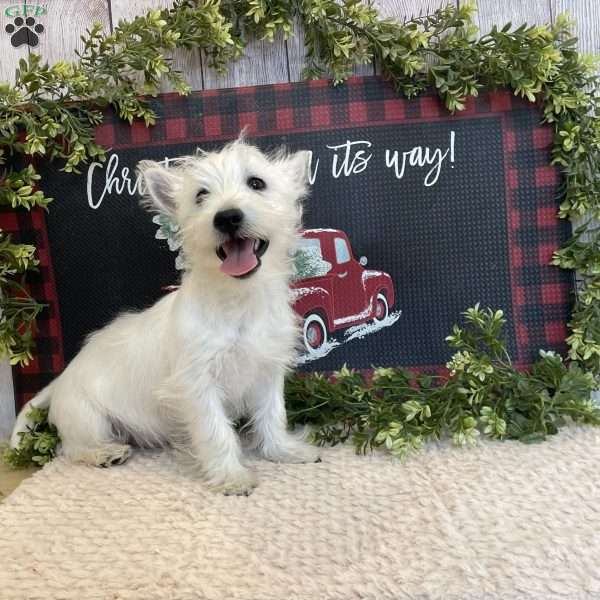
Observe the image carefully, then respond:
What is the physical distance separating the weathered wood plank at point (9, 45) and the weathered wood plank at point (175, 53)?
300 millimetres

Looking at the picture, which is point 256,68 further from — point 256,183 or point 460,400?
point 460,400

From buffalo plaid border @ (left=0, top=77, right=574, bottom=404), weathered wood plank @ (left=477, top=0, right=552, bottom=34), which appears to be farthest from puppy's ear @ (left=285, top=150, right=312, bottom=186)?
weathered wood plank @ (left=477, top=0, right=552, bottom=34)

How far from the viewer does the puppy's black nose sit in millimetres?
1442

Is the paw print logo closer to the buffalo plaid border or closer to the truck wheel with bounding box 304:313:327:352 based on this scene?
the buffalo plaid border

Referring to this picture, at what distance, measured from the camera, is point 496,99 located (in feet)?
6.28

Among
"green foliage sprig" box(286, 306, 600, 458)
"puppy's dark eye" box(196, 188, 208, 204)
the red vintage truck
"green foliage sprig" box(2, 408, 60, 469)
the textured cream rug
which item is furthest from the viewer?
the red vintage truck

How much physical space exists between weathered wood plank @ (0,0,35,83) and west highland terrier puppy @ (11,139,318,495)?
0.94 m

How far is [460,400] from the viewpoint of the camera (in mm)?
1811

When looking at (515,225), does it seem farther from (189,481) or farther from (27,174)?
(27,174)

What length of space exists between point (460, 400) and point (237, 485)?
0.78 m

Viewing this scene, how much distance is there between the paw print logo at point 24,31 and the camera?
6.85 feet

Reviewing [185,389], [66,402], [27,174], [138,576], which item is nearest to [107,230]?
[27,174]

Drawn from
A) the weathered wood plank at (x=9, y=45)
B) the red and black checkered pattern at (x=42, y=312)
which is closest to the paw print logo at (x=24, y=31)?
the weathered wood plank at (x=9, y=45)

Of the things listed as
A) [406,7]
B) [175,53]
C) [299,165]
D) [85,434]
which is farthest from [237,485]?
[406,7]
